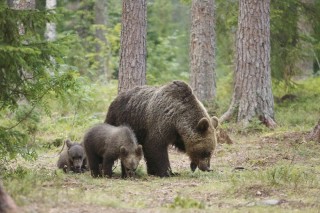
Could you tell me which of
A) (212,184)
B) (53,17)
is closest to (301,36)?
(212,184)

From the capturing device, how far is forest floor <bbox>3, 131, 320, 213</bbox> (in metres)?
8.45

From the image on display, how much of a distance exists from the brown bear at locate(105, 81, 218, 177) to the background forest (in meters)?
0.45

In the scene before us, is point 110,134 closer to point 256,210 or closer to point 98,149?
point 98,149

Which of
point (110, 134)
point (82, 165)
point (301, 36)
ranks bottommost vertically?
point (82, 165)

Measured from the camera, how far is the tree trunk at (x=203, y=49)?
21844mm

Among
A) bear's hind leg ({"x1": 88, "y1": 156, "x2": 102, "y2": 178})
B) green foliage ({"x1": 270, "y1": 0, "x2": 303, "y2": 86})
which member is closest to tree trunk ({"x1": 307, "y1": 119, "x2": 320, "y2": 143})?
bear's hind leg ({"x1": 88, "y1": 156, "x2": 102, "y2": 178})

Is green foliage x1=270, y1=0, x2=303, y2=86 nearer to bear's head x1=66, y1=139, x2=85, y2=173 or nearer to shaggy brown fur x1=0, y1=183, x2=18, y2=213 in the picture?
bear's head x1=66, y1=139, x2=85, y2=173

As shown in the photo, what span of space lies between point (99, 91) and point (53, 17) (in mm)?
15087

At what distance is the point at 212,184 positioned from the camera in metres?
11.4

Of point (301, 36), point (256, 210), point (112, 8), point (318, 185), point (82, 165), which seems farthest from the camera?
point (112, 8)

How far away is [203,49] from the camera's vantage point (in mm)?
22172

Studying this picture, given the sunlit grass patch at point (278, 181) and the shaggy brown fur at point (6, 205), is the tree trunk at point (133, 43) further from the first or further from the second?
the shaggy brown fur at point (6, 205)

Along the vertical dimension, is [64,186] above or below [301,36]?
below

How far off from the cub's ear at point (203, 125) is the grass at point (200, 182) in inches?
35.0
